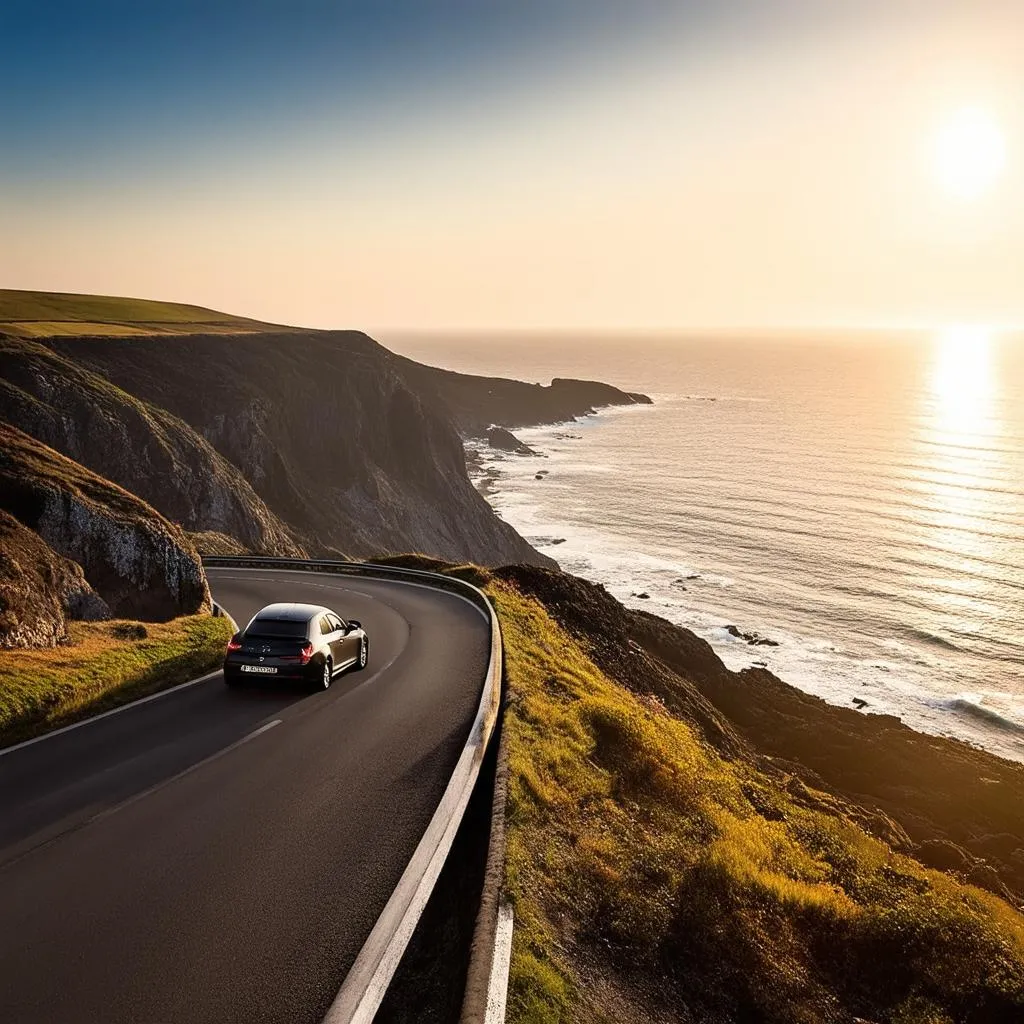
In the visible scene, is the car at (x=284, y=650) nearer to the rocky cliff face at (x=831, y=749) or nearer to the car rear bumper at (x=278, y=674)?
the car rear bumper at (x=278, y=674)

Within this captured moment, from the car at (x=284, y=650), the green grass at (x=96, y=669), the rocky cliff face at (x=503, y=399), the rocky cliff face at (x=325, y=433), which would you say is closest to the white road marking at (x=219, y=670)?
the green grass at (x=96, y=669)

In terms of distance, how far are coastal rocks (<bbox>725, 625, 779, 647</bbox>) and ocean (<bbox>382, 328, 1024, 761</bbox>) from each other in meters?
0.29

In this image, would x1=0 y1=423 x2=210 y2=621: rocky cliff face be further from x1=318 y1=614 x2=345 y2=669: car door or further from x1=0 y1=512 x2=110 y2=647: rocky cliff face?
x1=318 y1=614 x2=345 y2=669: car door

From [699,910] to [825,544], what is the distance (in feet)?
225

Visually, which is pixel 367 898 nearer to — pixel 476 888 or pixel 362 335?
pixel 476 888

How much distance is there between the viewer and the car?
14984 mm

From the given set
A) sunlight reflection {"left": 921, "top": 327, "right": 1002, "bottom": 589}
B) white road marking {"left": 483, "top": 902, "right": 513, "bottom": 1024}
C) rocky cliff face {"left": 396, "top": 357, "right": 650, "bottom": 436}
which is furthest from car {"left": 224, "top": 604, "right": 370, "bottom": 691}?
rocky cliff face {"left": 396, "top": 357, "right": 650, "bottom": 436}

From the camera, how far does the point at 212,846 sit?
8492 millimetres

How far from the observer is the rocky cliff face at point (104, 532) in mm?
18828

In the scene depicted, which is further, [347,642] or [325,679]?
[347,642]

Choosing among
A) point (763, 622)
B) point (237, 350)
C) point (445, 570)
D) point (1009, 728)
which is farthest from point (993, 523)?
point (237, 350)

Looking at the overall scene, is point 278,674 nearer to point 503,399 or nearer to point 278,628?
point 278,628

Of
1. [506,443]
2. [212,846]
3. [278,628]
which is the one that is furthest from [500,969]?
[506,443]

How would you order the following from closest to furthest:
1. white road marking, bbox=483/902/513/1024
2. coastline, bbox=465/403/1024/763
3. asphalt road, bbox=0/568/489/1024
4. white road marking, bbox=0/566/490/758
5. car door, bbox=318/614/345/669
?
white road marking, bbox=483/902/513/1024, asphalt road, bbox=0/568/489/1024, white road marking, bbox=0/566/490/758, car door, bbox=318/614/345/669, coastline, bbox=465/403/1024/763
